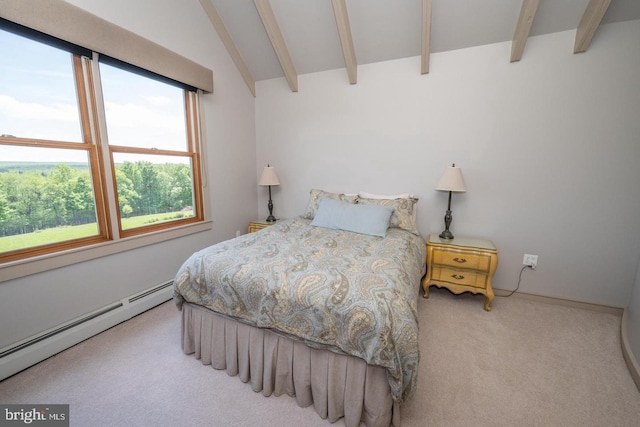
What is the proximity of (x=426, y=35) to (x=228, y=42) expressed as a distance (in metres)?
2.11

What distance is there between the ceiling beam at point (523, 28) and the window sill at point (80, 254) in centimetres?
350

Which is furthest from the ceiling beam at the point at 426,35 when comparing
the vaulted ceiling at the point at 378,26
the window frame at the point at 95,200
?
the window frame at the point at 95,200

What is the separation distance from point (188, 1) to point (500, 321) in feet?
13.4

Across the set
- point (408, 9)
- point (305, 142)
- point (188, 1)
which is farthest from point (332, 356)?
point (188, 1)

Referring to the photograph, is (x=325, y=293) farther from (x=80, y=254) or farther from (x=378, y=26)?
(x=378, y=26)

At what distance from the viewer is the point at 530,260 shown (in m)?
2.44

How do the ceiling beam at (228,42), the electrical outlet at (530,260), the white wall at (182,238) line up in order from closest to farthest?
the white wall at (182,238) → the electrical outlet at (530,260) → the ceiling beam at (228,42)

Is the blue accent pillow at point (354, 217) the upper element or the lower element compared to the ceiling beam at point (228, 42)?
lower

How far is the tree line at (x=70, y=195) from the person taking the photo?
5.24 feet

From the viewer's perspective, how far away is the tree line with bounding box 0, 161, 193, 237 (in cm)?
160

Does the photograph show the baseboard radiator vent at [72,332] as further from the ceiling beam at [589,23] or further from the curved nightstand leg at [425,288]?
the ceiling beam at [589,23]

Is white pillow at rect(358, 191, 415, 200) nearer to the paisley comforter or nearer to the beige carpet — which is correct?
the paisley comforter

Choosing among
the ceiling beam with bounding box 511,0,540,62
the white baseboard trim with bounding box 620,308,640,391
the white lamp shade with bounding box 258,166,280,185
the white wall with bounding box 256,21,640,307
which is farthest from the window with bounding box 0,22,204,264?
the white baseboard trim with bounding box 620,308,640,391

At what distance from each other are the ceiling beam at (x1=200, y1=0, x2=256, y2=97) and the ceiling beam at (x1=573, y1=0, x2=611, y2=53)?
322cm
